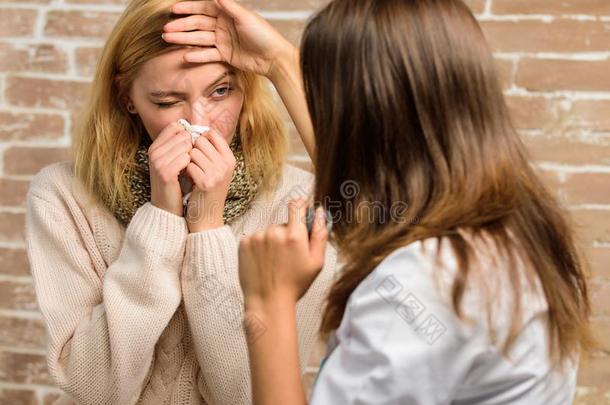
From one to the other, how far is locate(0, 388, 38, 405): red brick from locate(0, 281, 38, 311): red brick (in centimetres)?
22

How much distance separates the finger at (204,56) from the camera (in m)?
1.21

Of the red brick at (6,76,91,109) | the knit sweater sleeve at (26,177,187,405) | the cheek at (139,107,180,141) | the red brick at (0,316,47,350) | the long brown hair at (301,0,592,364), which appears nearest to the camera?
the long brown hair at (301,0,592,364)

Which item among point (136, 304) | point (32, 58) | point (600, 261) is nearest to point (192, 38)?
point (136, 304)

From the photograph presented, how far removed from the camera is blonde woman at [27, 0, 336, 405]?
1163 mm

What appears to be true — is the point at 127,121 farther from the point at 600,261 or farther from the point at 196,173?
the point at 600,261

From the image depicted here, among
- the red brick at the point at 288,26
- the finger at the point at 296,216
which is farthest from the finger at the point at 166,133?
the red brick at the point at 288,26

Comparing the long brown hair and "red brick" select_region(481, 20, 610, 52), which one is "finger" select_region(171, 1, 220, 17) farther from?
"red brick" select_region(481, 20, 610, 52)

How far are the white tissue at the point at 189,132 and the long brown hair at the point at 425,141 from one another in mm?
427

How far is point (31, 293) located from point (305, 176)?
800 mm

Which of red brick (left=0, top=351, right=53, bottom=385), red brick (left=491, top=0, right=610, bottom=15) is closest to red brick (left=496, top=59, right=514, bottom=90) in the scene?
red brick (left=491, top=0, right=610, bottom=15)

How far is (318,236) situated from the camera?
85 centimetres

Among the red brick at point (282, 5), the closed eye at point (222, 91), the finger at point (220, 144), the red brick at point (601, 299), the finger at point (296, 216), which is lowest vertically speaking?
the red brick at point (601, 299)

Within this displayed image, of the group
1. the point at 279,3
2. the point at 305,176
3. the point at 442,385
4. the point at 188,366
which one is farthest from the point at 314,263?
the point at 279,3

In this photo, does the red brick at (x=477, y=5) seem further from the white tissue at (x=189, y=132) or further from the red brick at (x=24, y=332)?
the red brick at (x=24, y=332)
